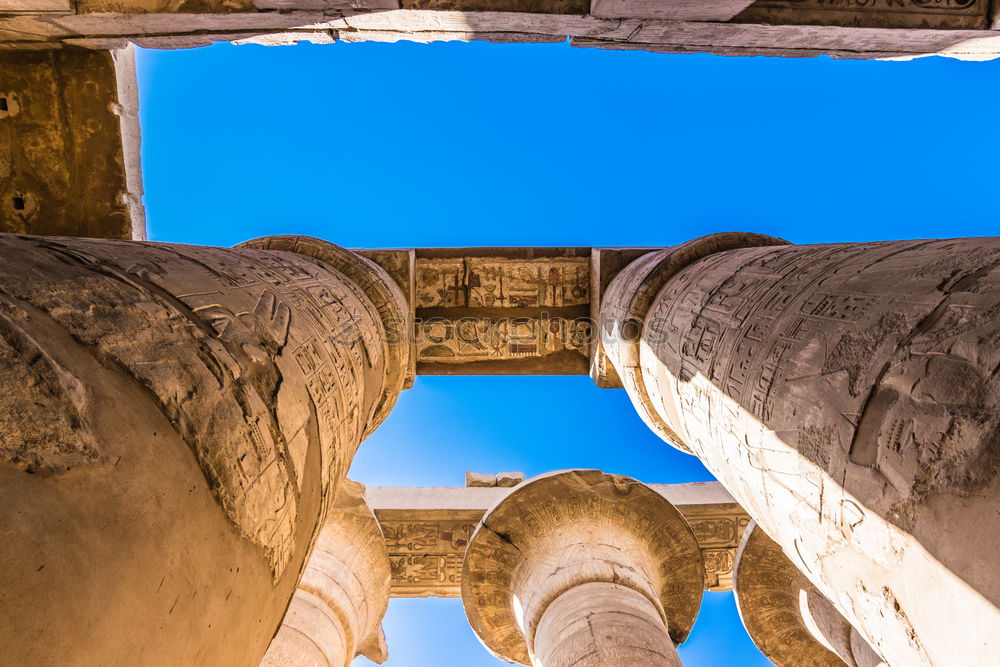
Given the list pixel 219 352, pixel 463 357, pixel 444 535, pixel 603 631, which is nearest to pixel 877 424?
pixel 219 352

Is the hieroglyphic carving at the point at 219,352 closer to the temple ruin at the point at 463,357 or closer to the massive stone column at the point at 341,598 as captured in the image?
the temple ruin at the point at 463,357

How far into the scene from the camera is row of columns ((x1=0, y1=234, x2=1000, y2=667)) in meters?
1.00

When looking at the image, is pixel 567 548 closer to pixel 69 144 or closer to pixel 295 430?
pixel 295 430

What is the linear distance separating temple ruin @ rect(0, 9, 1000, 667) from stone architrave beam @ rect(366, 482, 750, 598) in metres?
0.87

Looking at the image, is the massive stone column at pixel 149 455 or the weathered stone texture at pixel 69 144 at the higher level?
the weathered stone texture at pixel 69 144

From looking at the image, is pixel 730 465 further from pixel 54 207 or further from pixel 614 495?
pixel 54 207

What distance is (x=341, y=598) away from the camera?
16.5 ft

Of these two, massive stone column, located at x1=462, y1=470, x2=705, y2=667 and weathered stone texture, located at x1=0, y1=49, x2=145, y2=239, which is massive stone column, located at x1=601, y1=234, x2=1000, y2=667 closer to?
massive stone column, located at x1=462, y1=470, x2=705, y2=667

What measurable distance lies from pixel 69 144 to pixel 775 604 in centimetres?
884

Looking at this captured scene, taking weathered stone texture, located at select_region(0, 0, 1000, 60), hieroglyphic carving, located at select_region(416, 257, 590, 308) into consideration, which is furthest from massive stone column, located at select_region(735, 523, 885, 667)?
weathered stone texture, located at select_region(0, 0, 1000, 60)

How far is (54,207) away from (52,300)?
15.1 feet

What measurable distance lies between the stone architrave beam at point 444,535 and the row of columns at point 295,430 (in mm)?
3794

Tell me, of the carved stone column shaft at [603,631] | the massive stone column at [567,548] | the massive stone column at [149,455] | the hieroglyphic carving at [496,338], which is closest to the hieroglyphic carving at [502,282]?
the hieroglyphic carving at [496,338]

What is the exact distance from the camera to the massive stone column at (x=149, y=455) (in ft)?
2.97
